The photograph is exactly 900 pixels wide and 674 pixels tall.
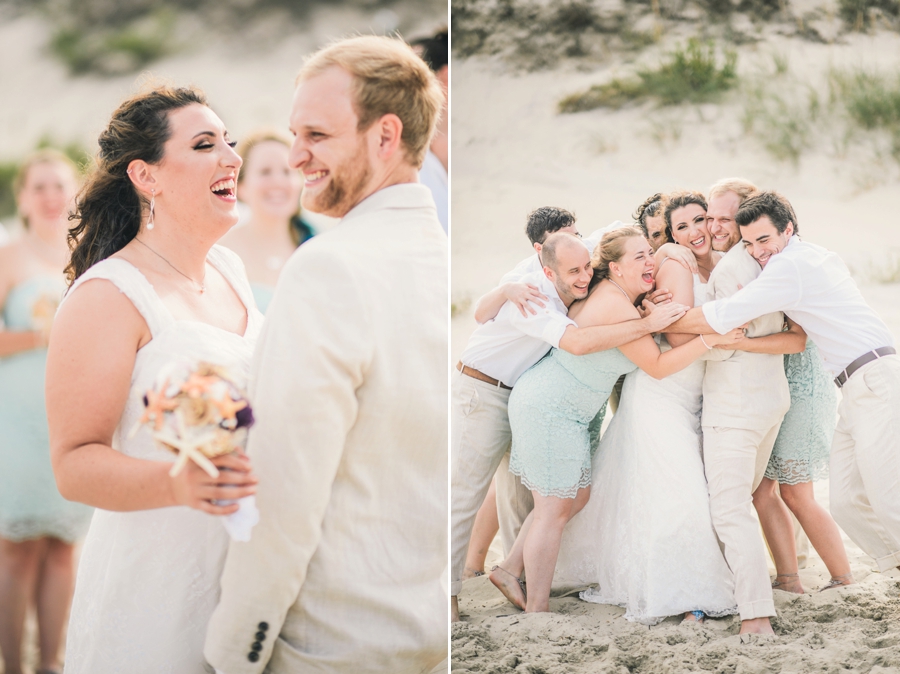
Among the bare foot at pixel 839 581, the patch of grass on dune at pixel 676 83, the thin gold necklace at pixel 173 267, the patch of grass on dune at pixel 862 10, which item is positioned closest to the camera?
the thin gold necklace at pixel 173 267

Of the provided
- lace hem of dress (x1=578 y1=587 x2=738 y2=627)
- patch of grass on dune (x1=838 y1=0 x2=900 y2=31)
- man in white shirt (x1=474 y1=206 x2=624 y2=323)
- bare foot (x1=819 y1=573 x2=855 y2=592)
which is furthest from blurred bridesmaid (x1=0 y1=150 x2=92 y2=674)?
patch of grass on dune (x1=838 y1=0 x2=900 y2=31)

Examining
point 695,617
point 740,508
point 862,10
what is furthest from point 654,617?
point 862,10

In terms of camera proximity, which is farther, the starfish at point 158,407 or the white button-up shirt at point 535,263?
the white button-up shirt at point 535,263

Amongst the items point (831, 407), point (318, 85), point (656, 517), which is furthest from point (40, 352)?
point (831, 407)

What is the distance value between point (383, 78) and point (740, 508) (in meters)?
1.88

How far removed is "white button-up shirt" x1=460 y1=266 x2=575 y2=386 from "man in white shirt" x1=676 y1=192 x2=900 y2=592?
486 millimetres

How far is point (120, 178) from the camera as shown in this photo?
2.00m

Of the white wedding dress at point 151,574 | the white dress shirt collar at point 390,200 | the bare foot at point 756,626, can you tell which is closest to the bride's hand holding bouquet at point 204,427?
the white wedding dress at point 151,574

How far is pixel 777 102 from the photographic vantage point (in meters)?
4.64

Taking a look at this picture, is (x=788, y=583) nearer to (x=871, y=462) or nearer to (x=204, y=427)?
(x=871, y=462)

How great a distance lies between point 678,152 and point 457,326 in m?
1.90

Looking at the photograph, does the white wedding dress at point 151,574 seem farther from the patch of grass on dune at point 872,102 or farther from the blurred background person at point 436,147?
the patch of grass on dune at point 872,102

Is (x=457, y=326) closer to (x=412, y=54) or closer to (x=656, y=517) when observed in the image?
(x=656, y=517)

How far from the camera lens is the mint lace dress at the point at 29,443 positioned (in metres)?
2.96
